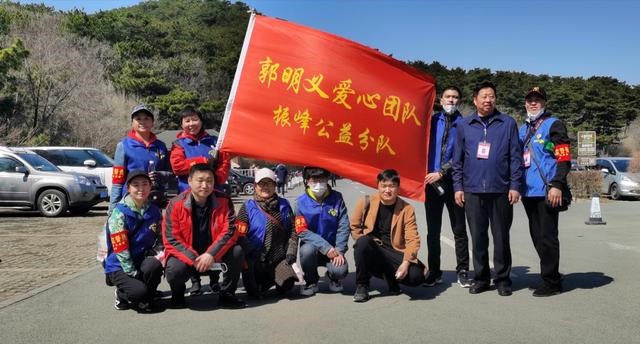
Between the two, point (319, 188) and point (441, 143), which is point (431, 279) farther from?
point (319, 188)

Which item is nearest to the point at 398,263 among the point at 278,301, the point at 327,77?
the point at 278,301

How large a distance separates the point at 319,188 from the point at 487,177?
64.9 inches

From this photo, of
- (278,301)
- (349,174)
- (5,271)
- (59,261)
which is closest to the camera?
(278,301)

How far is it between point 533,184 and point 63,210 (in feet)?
40.0

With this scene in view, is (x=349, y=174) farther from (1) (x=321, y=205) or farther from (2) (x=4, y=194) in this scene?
(2) (x=4, y=194)

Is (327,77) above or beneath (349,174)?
above

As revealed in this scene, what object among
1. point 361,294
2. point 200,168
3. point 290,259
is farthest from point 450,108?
point 200,168

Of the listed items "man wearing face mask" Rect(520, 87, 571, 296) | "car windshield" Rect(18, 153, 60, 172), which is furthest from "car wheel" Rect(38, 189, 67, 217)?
"man wearing face mask" Rect(520, 87, 571, 296)

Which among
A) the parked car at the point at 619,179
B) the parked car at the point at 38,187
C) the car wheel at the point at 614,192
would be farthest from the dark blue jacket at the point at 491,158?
the car wheel at the point at 614,192

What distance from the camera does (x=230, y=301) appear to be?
5156mm

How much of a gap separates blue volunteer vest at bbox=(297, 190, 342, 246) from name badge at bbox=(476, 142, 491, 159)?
4.96 ft

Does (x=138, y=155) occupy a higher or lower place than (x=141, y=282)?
higher

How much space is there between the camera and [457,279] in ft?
20.5

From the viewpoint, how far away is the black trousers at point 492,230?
5.47 meters
